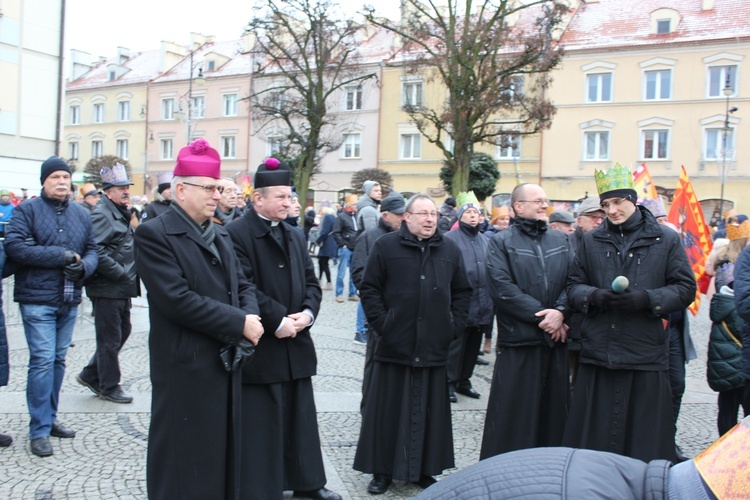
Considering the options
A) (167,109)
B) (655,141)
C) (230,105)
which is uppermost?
(230,105)

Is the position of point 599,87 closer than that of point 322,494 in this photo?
No

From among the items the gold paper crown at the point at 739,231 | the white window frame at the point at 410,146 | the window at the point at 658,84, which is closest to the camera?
the gold paper crown at the point at 739,231

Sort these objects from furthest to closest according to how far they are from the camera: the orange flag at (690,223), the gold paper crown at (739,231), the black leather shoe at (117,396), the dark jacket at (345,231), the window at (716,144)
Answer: the window at (716,144)
the dark jacket at (345,231)
the orange flag at (690,223)
the black leather shoe at (117,396)
the gold paper crown at (739,231)

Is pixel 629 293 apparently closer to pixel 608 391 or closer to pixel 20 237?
pixel 608 391

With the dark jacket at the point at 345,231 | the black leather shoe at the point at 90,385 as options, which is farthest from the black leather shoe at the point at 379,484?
the dark jacket at the point at 345,231

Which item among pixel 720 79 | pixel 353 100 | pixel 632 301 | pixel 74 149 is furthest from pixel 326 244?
pixel 74 149

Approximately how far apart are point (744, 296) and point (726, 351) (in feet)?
2.79

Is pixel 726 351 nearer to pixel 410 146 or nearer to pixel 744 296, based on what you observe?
pixel 744 296

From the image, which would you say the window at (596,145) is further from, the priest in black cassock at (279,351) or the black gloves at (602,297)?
the priest in black cassock at (279,351)

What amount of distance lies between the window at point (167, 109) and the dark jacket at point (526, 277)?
47.5 meters

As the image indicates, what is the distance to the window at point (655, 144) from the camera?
3509 cm

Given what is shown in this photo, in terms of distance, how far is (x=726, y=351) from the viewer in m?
5.00

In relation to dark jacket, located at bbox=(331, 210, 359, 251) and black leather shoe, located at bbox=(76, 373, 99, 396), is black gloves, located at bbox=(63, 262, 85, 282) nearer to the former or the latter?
black leather shoe, located at bbox=(76, 373, 99, 396)

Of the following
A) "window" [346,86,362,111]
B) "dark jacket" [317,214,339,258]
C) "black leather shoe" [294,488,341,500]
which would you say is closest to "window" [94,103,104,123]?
"window" [346,86,362,111]
